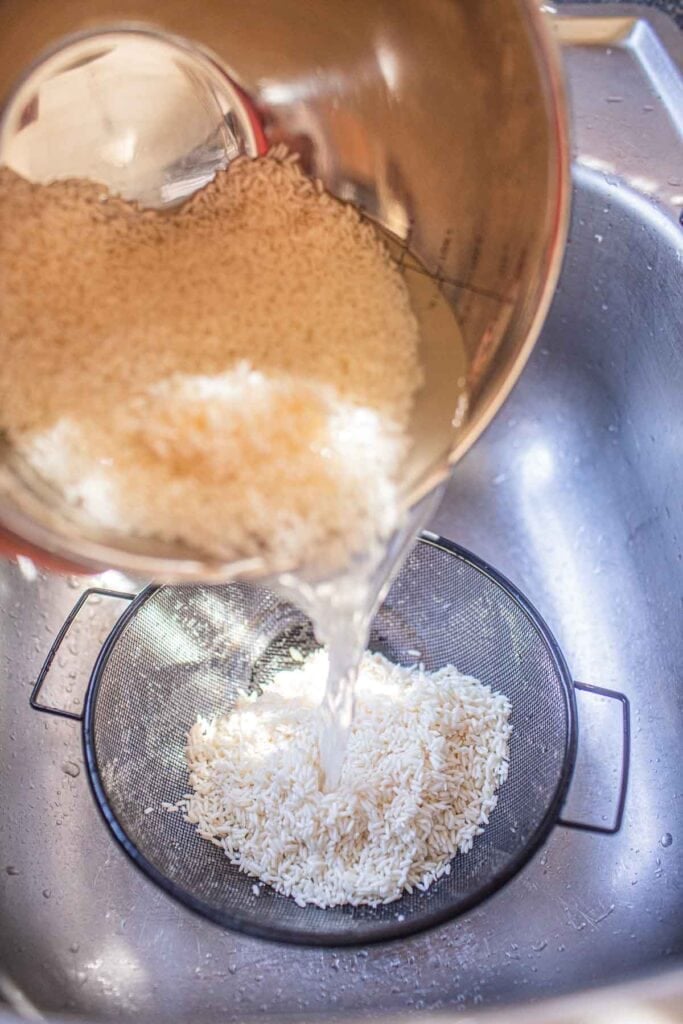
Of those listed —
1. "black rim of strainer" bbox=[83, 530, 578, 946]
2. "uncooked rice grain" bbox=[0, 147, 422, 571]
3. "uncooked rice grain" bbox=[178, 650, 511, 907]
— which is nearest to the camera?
"uncooked rice grain" bbox=[0, 147, 422, 571]

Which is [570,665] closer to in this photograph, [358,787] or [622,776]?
[622,776]

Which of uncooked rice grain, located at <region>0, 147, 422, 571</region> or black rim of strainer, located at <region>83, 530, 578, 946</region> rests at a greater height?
uncooked rice grain, located at <region>0, 147, 422, 571</region>

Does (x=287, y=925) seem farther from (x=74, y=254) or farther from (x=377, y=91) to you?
(x=377, y=91)

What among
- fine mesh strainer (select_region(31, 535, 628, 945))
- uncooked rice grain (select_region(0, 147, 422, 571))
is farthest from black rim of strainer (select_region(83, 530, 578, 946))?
uncooked rice grain (select_region(0, 147, 422, 571))

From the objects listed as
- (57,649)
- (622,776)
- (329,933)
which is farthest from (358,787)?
(57,649)

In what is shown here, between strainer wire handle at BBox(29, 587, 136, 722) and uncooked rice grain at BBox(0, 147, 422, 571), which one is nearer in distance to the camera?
uncooked rice grain at BBox(0, 147, 422, 571)

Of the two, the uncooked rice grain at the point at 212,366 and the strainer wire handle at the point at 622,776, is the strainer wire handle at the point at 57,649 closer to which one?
the uncooked rice grain at the point at 212,366

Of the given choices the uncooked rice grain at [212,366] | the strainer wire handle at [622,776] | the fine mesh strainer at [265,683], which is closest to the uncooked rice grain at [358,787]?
the fine mesh strainer at [265,683]

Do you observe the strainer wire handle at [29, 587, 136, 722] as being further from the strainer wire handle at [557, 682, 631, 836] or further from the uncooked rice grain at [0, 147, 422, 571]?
the strainer wire handle at [557, 682, 631, 836]
